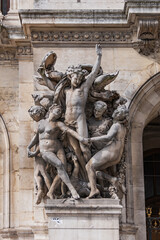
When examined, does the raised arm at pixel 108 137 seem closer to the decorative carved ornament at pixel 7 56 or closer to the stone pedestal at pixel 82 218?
the stone pedestal at pixel 82 218

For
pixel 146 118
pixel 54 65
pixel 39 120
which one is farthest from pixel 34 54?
pixel 146 118

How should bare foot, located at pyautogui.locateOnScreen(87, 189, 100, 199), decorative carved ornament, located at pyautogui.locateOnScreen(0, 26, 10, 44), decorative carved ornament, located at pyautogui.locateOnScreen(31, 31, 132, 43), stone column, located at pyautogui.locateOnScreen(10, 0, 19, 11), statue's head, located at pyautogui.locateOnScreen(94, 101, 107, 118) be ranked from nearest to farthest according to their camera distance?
bare foot, located at pyautogui.locateOnScreen(87, 189, 100, 199), statue's head, located at pyautogui.locateOnScreen(94, 101, 107, 118), decorative carved ornament, located at pyautogui.locateOnScreen(31, 31, 132, 43), decorative carved ornament, located at pyautogui.locateOnScreen(0, 26, 10, 44), stone column, located at pyautogui.locateOnScreen(10, 0, 19, 11)

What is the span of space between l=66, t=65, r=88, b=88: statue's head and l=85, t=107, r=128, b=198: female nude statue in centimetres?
88

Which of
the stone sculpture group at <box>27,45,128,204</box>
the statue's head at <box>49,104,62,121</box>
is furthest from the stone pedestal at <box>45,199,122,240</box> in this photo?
the statue's head at <box>49,104,62,121</box>

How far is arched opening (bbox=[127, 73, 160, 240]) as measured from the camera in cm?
1387

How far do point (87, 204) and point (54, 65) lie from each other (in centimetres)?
298

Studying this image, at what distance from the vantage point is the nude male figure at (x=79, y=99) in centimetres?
1316

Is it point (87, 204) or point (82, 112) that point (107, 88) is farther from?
point (87, 204)

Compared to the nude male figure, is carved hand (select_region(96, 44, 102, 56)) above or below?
above

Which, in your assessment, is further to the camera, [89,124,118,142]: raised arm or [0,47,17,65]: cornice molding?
[0,47,17,65]: cornice molding

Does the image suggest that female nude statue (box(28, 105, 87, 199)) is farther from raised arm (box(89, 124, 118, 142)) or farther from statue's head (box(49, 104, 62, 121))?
raised arm (box(89, 124, 118, 142))

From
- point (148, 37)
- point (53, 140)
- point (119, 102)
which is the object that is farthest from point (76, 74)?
point (148, 37)

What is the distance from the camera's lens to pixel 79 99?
43.4ft

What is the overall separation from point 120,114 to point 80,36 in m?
2.10
